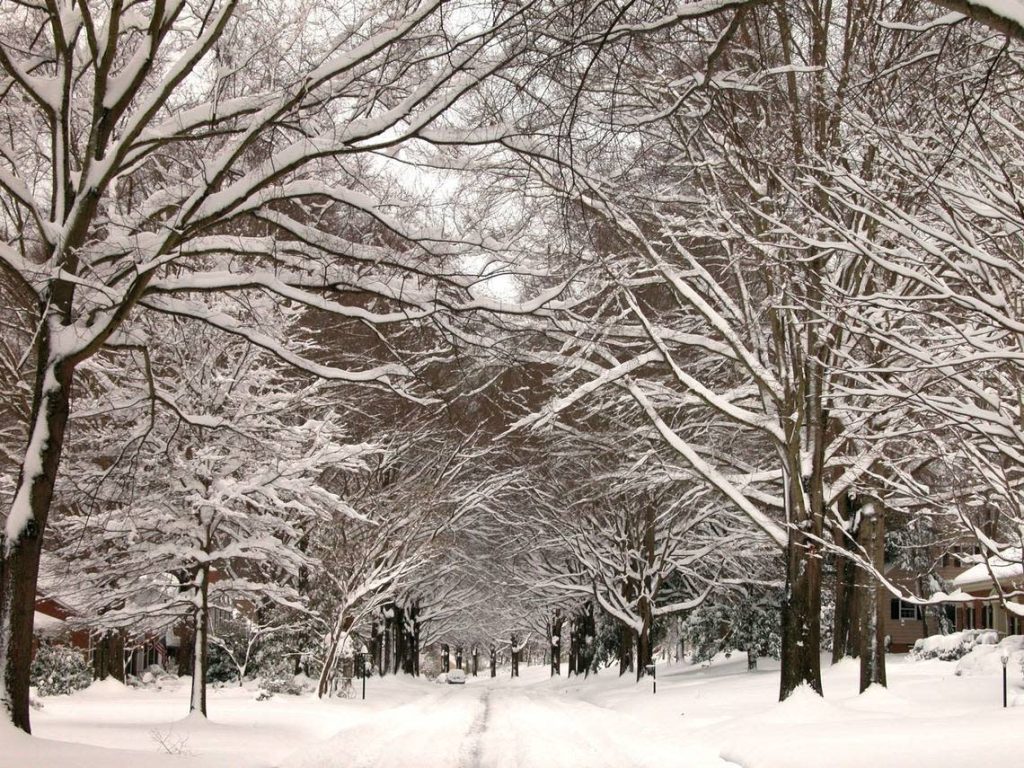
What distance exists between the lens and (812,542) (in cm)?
1549

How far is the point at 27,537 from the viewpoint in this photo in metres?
8.80

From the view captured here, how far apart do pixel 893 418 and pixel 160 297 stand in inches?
369

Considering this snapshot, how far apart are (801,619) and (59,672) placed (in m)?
18.8

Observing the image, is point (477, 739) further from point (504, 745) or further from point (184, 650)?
point (184, 650)

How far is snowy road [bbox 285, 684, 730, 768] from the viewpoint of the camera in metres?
12.2

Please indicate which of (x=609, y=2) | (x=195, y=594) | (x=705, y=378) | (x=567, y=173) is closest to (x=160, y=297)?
(x=609, y=2)

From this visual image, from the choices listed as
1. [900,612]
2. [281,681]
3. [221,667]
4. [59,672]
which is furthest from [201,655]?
[900,612]

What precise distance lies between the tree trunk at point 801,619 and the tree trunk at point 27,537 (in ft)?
32.9

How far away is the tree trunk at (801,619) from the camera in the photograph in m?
15.0

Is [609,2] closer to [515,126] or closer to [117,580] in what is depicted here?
[515,126]

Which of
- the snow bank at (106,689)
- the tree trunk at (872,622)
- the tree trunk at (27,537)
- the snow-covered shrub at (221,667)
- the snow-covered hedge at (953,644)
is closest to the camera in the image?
the tree trunk at (27,537)

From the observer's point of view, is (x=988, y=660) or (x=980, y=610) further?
(x=980, y=610)

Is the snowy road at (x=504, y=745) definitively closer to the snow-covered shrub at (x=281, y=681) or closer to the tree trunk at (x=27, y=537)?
the tree trunk at (x=27, y=537)

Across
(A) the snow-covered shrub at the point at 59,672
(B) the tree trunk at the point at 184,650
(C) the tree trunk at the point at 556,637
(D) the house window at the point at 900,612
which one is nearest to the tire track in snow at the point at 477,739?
(A) the snow-covered shrub at the point at 59,672
